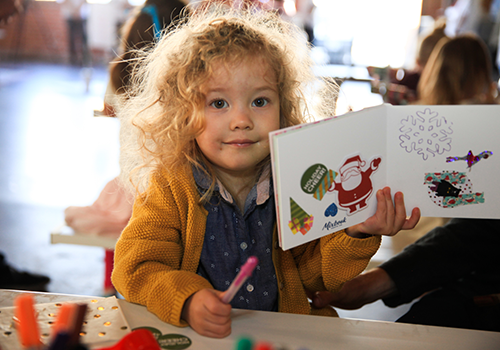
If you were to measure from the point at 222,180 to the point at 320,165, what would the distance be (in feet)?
1.14

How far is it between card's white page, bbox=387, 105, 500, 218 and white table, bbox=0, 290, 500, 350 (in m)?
0.21

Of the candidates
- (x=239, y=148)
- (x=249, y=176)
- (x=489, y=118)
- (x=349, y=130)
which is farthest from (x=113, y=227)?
(x=489, y=118)

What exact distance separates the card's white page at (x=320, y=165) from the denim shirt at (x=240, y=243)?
240mm

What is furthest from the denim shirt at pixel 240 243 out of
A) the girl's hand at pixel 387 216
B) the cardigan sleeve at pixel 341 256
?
the girl's hand at pixel 387 216

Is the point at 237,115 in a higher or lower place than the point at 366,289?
higher

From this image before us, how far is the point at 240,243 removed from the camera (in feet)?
3.12

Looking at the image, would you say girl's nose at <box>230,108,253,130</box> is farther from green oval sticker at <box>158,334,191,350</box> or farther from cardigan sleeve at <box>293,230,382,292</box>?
green oval sticker at <box>158,334,191,350</box>

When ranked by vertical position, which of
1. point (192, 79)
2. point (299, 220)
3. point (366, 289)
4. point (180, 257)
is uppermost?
point (192, 79)

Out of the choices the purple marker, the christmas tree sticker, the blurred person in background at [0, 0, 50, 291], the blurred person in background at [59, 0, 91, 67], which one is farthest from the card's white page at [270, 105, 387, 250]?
the blurred person in background at [59, 0, 91, 67]

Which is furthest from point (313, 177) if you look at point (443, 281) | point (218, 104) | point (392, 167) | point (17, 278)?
point (17, 278)

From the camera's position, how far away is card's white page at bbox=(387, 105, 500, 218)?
766 mm

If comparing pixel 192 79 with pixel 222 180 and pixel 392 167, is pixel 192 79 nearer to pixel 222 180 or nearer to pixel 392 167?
pixel 222 180

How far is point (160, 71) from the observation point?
100 centimetres

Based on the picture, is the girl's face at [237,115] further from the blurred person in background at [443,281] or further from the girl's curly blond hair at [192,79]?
the blurred person in background at [443,281]
